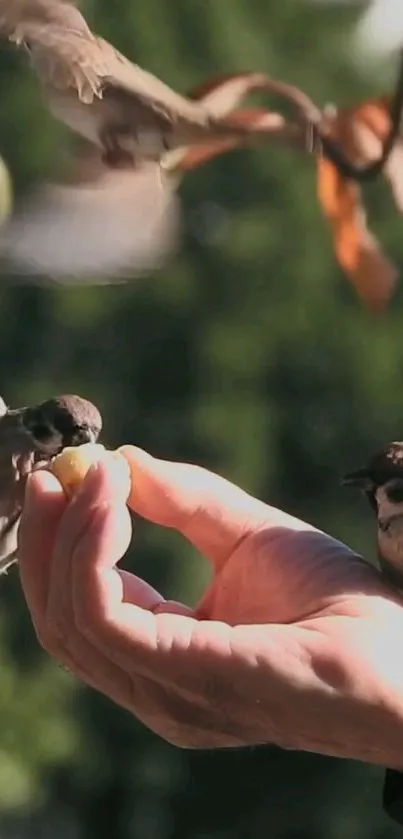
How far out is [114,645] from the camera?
0.40 meters

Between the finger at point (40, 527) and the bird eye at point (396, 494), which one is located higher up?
the finger at point (40, 527)

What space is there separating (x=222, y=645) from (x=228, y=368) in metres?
0.61

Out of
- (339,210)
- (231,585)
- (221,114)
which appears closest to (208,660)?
(231,585)

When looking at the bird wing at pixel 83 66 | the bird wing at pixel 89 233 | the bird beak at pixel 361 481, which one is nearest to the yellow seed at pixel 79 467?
the bird beak at pixel 361 481

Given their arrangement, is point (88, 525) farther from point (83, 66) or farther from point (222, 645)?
point (83, 66)

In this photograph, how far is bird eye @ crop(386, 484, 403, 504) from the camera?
53 centimetres

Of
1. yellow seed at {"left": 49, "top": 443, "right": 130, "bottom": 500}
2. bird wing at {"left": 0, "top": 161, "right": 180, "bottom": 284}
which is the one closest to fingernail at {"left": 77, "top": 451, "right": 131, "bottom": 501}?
yellow seed at {"left": 49, "top": 443, "right": 130, "bottom": 500}

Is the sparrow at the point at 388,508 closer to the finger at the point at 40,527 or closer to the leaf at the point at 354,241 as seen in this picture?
the finger at the point at 40,527

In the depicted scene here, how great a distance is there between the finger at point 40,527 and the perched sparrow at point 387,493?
0.16m

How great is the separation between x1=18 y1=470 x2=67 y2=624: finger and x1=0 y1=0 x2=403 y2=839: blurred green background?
1.72 ft

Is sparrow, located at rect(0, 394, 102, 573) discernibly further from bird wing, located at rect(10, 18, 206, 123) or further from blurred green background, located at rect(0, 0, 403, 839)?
blurred green background, located at rect(0, 0, 403, 839)

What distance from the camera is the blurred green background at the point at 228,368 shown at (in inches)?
38.7

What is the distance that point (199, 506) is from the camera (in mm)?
539

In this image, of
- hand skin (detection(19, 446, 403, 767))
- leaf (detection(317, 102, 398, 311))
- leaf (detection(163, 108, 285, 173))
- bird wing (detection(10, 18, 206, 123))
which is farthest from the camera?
leaf (detection(317, 102, 398, 311))
